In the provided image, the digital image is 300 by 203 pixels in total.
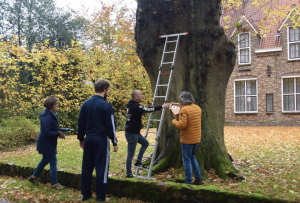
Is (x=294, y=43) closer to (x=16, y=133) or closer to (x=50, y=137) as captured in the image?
(x=16, y=133)

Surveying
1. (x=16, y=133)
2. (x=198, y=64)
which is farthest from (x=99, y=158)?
(x=16, y=133)

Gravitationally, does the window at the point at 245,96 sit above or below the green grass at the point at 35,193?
above

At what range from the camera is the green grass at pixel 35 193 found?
4.80 m

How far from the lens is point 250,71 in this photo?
2330 cm

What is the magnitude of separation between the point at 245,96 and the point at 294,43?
5669 mm

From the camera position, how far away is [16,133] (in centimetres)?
1244

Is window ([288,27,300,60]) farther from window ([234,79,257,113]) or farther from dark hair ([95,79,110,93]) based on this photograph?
dark hair ([95,79,110,93])

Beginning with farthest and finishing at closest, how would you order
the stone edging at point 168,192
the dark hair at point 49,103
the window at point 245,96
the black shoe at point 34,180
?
the window at point 245,96 < the black shoe at point 34,180 < the dark hair at point 49,103 < the stone edging at point 168,192

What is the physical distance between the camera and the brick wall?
21.7 m

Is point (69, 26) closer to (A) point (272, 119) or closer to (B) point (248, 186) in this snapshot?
(A) point (272, 119)

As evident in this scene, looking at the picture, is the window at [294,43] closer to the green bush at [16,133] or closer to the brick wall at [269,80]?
the brick wall at [269,80]

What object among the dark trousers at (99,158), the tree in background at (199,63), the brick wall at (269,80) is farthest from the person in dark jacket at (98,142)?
the brick wall at (269,80)

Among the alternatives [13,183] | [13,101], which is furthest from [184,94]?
[13,101]

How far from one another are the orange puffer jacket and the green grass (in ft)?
4.95
